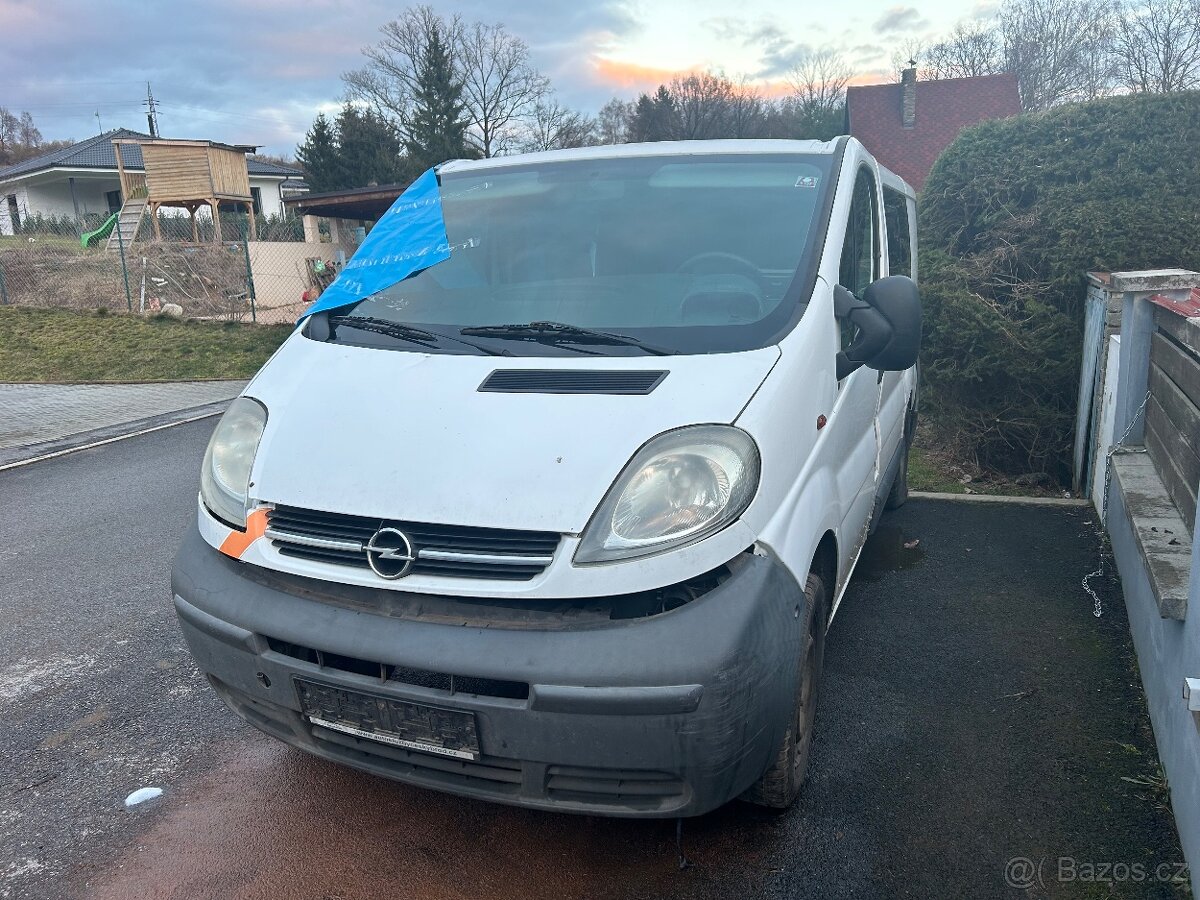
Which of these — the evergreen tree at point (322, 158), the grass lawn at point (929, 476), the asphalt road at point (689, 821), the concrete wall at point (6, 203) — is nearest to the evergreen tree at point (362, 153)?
the evergreen tree at point (322, 158)

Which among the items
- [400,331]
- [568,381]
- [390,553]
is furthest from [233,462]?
[568,381]

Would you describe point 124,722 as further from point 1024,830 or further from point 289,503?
point 1024,830

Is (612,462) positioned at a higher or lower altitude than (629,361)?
lower

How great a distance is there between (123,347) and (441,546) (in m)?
14.2

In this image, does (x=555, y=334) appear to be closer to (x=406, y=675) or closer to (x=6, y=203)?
(x=406, y=675)

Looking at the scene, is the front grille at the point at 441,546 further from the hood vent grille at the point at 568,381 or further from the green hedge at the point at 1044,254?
the green hedge at the point at 1044,254

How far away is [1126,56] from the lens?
132ft

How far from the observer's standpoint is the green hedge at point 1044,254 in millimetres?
5965

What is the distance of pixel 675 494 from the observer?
2.19 m

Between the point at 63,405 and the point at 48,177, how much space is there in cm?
3898

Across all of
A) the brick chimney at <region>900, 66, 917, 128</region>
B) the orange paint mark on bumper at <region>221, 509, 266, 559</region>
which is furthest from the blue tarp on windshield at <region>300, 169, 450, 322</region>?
the brick chimney at <region>900, 66, 917, 128</region>

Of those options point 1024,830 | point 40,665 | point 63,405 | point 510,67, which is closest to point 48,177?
point 510,67

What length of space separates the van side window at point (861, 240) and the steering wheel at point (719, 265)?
0.35 metres

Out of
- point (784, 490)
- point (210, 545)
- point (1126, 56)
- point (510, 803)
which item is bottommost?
point (510, 803)
